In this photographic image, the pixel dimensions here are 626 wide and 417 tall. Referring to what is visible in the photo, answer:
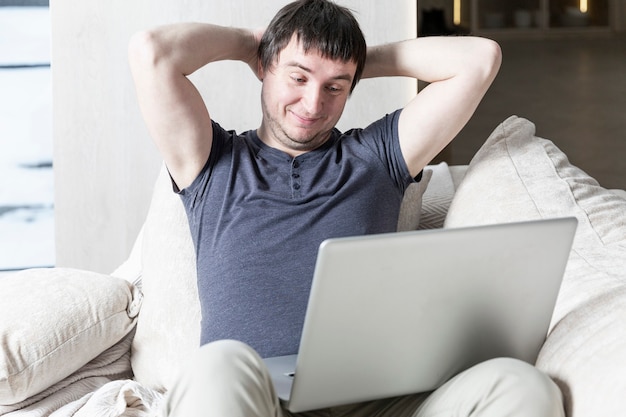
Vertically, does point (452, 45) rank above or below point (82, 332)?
above

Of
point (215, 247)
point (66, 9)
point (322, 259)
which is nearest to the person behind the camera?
point (322, 259)

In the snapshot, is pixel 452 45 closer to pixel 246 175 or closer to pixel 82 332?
pixel 246 175

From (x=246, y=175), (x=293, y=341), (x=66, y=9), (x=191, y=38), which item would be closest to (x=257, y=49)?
(x=191, y=38)

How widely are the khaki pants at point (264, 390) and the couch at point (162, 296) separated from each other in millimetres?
154

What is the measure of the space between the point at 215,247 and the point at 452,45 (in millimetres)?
673

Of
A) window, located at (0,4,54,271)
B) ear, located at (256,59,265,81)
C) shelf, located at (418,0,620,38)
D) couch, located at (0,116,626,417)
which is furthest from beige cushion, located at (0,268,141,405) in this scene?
shelf, located at (418,0,620,38)

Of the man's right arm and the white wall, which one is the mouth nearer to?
the man's right arm

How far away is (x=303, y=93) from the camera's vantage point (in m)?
1.98

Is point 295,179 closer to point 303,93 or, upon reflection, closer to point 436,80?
point 303,93

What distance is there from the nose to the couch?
329 mm

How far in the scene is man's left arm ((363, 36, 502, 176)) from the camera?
2.02m

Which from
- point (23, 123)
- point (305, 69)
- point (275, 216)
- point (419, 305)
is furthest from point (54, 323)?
point (23, 123)

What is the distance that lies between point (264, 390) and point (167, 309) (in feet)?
2.31

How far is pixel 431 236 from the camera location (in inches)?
52.1
